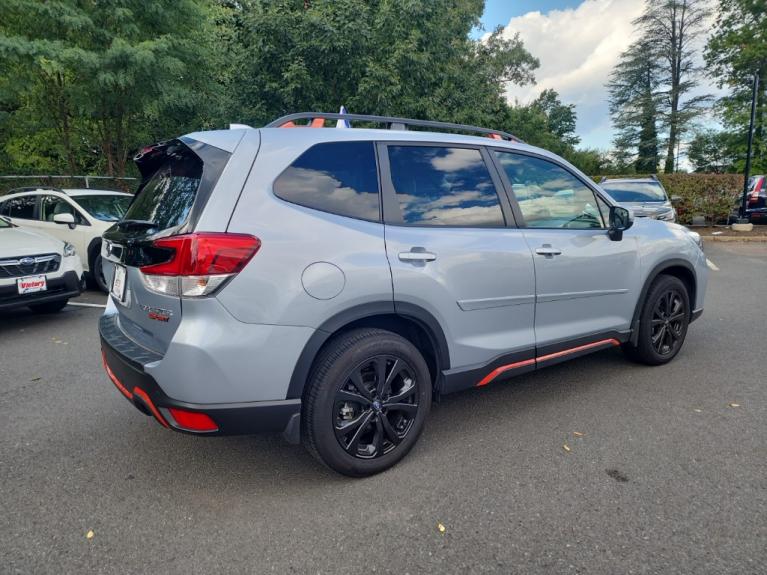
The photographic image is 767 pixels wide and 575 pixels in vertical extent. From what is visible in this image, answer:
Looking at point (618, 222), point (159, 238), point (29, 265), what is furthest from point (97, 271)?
point (618, 222)

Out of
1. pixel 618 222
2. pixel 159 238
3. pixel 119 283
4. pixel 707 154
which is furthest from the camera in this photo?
pixel 707 154

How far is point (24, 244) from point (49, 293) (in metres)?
0.61

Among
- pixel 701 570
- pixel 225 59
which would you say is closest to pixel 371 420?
pixel 701 570

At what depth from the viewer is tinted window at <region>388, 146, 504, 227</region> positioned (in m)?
2.70

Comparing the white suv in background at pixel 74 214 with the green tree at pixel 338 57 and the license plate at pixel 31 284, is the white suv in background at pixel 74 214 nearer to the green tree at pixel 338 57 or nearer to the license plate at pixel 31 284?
the license plate at pixel 31 284

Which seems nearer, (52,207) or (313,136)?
(313,136)

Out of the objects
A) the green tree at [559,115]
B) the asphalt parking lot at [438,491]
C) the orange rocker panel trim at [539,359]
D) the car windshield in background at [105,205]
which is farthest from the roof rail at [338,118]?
the green tree at [559,115]

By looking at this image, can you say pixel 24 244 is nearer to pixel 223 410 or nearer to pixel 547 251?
pixel 223 410

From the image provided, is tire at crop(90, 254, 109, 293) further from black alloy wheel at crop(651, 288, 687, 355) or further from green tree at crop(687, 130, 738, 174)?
green tree at crop(687, 130, 738, 174)

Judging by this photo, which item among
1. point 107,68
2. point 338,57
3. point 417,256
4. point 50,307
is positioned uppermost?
point 338,57

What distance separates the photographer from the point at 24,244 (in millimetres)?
5496

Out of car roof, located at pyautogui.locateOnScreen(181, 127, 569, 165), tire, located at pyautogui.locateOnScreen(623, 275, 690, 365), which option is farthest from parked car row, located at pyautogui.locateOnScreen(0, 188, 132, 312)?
tire, located at pyautogui.locateOnScreen(623, 275, 690, 365)

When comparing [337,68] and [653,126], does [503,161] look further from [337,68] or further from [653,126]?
[653,126]

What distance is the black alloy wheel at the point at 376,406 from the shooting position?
2.43 m
